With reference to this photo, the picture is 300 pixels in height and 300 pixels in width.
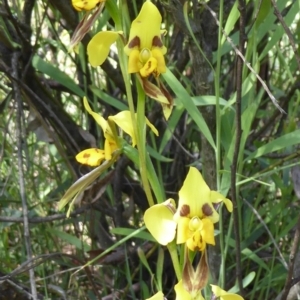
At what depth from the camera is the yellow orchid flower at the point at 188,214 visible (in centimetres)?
65

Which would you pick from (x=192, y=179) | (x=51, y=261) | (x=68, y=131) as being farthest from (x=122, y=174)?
(x=192, y=179)

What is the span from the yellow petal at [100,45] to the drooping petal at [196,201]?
0.16m

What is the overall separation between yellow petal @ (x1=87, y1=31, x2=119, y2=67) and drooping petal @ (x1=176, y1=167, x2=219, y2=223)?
0.16 meters

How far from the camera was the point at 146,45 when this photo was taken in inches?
25.3

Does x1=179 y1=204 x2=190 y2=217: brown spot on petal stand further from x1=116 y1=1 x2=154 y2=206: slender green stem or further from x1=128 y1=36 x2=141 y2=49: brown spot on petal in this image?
x1=128 y1=36 x2=141 y2=49: brown spot on petal

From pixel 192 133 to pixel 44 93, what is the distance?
0.31 meters

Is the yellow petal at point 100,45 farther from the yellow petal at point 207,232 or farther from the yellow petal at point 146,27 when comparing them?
the yellow petal at point 207,232

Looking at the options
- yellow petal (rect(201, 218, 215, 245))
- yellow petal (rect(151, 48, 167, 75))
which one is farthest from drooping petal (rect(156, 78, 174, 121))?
yellow petal (rect(201, 218, 215, 245))

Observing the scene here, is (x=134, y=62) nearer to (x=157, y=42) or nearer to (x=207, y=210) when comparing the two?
(x=157, y=42)

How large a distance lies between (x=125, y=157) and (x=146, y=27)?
1.62 feet

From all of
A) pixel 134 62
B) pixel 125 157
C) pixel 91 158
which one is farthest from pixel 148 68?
pixel 125 157

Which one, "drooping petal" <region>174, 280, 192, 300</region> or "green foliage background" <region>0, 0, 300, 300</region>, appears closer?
"drooping petal" <region>174, 280, 192, 300</region>

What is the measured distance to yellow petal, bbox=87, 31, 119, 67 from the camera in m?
0.62

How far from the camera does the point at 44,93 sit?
3.76ft
